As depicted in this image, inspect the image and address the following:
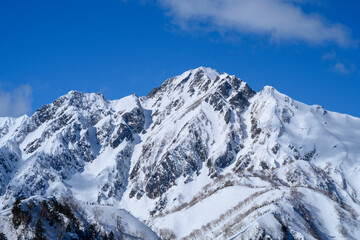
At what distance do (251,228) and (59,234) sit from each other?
77453 millimetres

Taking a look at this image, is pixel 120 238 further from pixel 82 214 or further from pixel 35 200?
pixel 35 200

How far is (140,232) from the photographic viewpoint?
180 metres

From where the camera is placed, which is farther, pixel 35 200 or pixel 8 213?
pixel 35 200

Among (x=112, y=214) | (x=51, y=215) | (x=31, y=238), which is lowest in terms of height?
(x=31, y=238)

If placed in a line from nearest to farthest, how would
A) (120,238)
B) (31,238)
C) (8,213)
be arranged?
1. (31,238)
2. (8,213)
3. (120,238)

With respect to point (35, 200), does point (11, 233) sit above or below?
below

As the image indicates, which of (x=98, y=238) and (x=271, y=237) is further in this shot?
(x=271, y=237)

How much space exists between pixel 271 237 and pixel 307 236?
19.8m

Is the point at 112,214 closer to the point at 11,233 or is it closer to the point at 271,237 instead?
the point at 11,233

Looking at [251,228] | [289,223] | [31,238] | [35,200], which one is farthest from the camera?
[289,223]

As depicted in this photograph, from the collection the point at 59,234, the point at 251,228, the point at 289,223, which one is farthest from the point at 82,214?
the point at 289,223

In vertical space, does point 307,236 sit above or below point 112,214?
below

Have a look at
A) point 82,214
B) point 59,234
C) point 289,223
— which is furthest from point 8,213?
point 289,223

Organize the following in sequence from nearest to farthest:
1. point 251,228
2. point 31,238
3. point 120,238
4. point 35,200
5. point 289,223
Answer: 1. point 31,238
2. point 35,200
3. point 120,238
4. point 251,228
5. point 289,223
